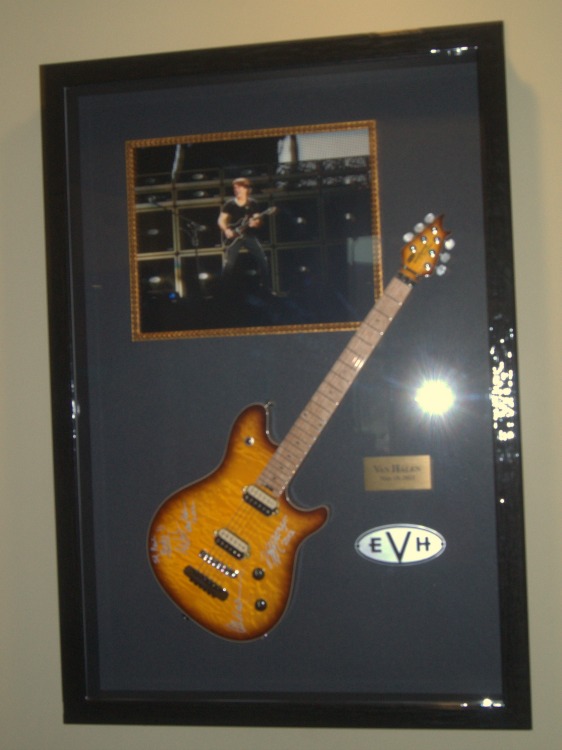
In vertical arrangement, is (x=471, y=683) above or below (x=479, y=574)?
below

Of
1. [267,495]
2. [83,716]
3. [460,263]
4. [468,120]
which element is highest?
[468,120]

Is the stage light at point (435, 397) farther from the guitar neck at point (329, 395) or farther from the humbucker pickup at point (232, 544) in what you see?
the humbucker pickup at point (232, 544)

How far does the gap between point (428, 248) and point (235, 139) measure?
0.30 m

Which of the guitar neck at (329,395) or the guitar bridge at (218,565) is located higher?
the guitar neck at (329,395)

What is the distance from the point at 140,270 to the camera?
117cm

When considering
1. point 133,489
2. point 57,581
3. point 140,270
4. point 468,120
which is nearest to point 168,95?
point 140,270

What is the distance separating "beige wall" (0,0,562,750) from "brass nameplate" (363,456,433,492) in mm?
137

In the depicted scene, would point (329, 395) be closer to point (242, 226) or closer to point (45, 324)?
point (242, 226)

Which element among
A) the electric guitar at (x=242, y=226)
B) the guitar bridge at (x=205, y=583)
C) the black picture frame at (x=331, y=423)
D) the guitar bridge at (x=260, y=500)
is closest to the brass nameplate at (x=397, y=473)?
the black picture frame at (x=331, y=423)

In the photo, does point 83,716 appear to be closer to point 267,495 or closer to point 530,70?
point 267,495

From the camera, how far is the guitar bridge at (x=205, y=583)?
3.68ft

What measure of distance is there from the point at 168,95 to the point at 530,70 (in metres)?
0.49

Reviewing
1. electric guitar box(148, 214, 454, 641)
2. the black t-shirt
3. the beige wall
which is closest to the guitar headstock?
electric guitar box(148, 214, 454, 641)

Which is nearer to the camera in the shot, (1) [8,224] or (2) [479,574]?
(2) [479,574]
